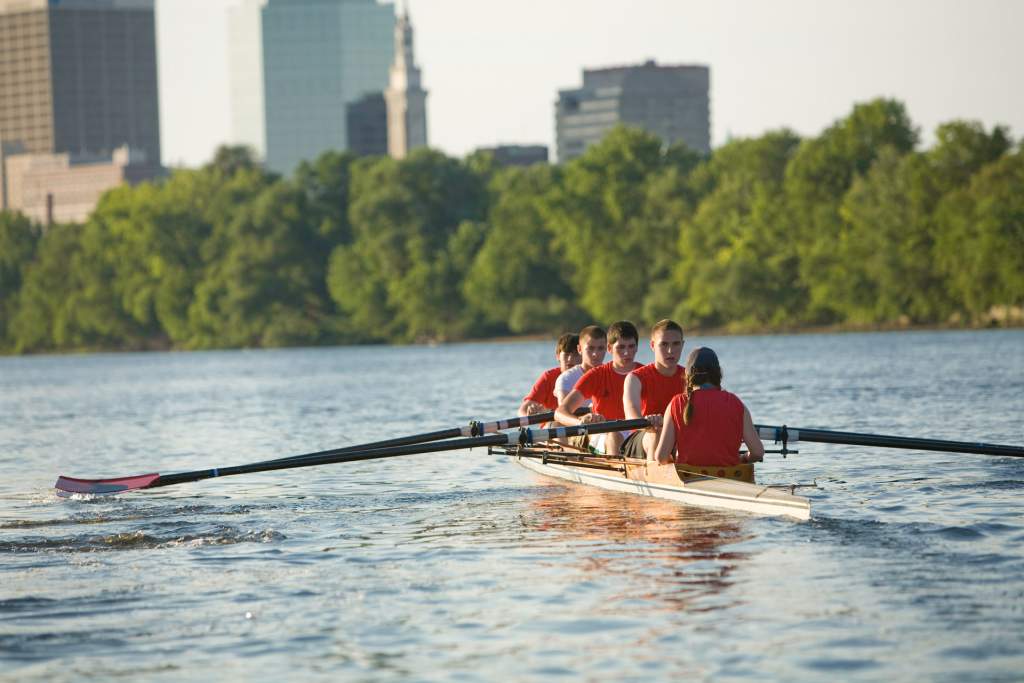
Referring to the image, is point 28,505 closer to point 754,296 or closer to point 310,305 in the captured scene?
point 754,296

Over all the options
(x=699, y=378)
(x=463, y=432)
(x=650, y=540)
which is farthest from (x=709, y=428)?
(x=463, y=432)

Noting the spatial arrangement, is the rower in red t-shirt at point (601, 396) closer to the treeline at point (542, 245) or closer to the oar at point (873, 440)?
the oar at point (873, 440)

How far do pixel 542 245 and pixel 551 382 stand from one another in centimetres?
8427

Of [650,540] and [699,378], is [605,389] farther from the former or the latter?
[650,540]

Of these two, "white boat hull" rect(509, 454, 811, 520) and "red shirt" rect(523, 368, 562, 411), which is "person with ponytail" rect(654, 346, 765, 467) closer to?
"white boat hull" rect(509, 454, 811, 520)

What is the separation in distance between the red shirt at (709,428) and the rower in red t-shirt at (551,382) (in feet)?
12.9

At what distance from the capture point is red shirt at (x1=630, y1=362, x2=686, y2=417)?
15.1 m

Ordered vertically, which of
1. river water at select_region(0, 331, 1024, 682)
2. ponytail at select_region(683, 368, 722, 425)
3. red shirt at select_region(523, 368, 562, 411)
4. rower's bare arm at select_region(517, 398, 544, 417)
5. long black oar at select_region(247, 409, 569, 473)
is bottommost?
river water at select_region(0, 331, 1024, 682)

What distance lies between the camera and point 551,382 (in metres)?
18.9

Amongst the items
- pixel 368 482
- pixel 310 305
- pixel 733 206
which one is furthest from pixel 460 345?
pixel 368 482

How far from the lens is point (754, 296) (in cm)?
8781

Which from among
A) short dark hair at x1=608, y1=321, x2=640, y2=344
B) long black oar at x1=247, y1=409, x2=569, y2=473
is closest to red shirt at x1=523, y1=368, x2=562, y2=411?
long black oar at x1=247, y1=409, x2=569, y2=473

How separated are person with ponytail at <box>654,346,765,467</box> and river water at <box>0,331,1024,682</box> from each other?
0.53 metres

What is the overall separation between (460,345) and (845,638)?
95.7 meters
